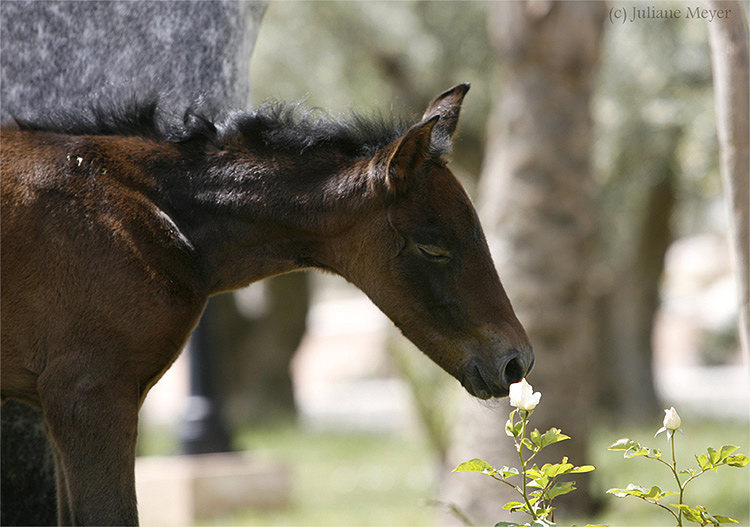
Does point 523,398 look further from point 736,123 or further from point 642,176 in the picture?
point 642,176

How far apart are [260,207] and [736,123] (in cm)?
170

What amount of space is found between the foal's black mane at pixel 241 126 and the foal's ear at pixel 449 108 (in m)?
0.12

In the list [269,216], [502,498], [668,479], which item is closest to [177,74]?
[269,216]

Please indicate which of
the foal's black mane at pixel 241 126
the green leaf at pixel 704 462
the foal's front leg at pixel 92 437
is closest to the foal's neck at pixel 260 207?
the foal's black mane at pixel 241 126

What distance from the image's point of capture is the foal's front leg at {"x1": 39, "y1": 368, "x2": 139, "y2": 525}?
2537 millimetres

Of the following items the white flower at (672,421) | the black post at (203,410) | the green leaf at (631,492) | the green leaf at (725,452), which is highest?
the black post at (203,410)

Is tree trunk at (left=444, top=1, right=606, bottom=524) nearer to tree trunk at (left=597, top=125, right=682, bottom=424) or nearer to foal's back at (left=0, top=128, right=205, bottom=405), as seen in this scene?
foal's back at (left=0, top=128, right=205, bottom=405)

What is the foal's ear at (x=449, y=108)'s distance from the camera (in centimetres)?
298

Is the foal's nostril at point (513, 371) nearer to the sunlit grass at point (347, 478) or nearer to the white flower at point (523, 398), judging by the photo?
the white flower at point (523, 398)

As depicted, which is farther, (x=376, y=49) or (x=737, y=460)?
(x=376, y=49)

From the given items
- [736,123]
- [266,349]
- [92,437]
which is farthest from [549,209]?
[266,349]

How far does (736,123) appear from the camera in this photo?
3.35 metres

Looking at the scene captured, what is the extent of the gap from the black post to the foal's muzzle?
5976 mm

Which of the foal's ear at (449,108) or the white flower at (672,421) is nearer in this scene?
the white flower at (672,421)
